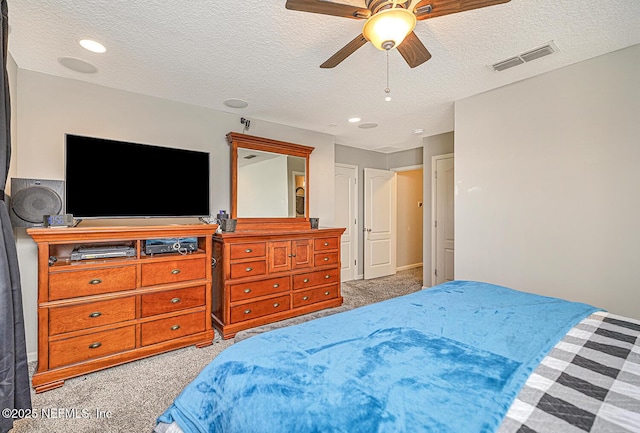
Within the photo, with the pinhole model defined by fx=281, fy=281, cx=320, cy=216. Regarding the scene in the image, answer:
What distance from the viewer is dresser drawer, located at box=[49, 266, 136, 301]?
217 cm

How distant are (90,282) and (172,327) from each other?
0.79 metres

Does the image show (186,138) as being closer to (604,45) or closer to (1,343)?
(1,343)

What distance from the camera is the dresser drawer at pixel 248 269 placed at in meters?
3.07

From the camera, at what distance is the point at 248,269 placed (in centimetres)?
316

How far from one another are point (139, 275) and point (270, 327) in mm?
1422

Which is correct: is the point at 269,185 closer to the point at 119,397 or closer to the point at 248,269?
the point at 248,269

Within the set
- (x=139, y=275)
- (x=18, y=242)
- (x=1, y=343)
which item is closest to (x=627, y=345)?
(x=1, y=343)

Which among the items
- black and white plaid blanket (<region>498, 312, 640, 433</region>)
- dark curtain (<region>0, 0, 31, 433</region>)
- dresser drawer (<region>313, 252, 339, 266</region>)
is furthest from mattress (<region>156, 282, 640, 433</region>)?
dresser drawer (<region>313, 252, 339, 266</region>)

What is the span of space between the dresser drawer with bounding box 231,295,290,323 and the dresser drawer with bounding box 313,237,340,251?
0.77 m

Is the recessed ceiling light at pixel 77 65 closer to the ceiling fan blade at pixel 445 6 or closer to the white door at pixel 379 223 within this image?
the ceiling fan blade at pixel 445 6

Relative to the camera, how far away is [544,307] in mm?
1662

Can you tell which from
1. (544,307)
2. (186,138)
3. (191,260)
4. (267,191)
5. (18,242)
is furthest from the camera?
(267,191)

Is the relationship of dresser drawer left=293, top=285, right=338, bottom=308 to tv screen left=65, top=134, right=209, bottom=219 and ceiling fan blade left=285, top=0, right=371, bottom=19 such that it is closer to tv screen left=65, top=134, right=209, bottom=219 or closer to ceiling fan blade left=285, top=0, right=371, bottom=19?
tv screen left=65, top=134, right=209, bottom=219

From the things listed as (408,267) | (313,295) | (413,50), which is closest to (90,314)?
(313,295)
